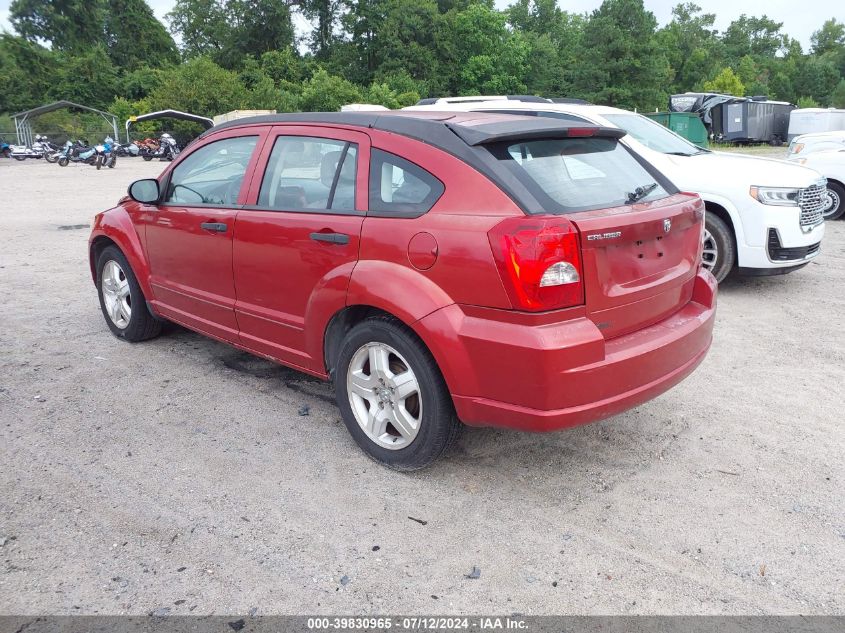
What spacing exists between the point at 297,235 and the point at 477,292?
124cm

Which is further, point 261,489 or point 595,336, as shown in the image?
point 261,489

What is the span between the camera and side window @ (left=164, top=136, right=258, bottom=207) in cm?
434

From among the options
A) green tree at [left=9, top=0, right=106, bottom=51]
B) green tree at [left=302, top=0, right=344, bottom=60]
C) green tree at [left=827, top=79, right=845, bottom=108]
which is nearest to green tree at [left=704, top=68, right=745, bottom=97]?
green tree at [left=827, top=79, right=845, bottom=108]

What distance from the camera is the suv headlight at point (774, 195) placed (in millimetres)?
6602

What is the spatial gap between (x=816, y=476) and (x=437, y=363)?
198 centimetres

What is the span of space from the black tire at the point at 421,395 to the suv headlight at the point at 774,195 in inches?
183

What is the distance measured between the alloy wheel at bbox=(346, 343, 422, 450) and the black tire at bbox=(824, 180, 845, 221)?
1043 cm

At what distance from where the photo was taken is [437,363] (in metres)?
3.19

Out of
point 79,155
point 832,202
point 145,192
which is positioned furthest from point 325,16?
point 145,192

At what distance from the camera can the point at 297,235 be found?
3801mm

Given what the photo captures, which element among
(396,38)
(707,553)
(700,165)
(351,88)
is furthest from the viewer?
(396,38)

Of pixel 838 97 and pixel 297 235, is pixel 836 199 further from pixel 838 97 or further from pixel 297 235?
pixel 838 97

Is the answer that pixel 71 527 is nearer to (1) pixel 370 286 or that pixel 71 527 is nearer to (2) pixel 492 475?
(1) pixel 370 286

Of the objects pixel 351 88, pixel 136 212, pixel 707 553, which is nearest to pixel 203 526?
pixel 707 553
